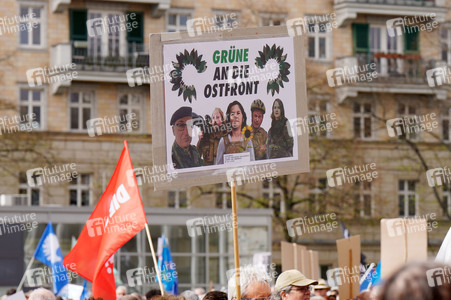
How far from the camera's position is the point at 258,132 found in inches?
305

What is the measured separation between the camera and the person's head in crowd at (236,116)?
765 cm

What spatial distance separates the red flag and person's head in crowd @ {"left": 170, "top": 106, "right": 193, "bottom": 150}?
4.02 meters

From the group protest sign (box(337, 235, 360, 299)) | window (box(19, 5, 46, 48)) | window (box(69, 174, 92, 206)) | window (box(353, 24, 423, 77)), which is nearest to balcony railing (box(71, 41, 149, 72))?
window (box(19, 5, 46, 48))

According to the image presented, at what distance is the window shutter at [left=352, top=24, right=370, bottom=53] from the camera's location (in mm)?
45656

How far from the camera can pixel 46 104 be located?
42969 millimetres

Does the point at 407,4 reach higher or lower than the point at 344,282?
higher

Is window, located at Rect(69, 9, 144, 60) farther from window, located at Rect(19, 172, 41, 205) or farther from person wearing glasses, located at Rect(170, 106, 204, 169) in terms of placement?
person wearing glasses, located at Rect(170, 106, 204, 169)

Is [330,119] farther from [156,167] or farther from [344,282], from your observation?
[156,167]

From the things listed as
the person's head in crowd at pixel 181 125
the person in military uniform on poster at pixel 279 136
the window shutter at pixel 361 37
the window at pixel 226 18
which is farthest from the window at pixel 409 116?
the person's head in crowd at pixel 181 125

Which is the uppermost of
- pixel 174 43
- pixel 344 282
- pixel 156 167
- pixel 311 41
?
pixel 311 41

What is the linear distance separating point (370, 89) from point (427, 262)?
133 feet

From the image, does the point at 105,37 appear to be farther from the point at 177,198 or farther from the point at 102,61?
the point at 177,198

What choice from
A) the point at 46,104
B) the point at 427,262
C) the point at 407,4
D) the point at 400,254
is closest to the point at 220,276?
the point at 46,104

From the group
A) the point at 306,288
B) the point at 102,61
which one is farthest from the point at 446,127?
the point at 306,288
